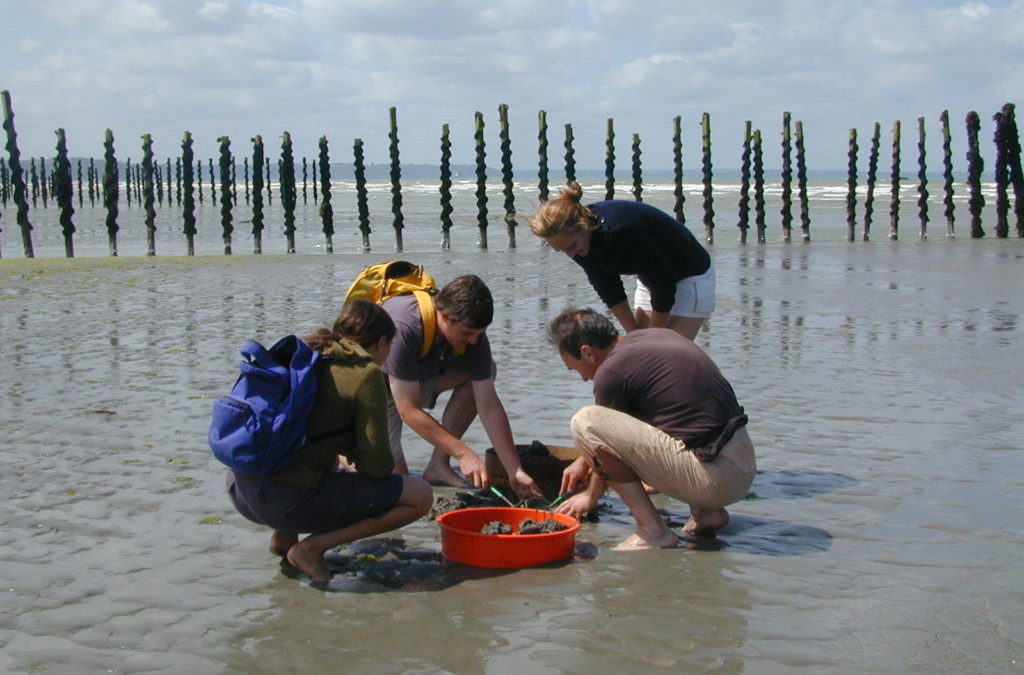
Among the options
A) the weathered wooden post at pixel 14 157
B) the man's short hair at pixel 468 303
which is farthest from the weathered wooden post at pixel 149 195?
the man's short hair at pixel 468 303

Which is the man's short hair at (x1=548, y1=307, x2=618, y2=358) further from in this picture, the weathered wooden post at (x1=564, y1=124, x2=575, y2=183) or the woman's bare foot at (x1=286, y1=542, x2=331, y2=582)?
the weathered wooden post at (x1=564, y1=124, x2=575, y2=183)

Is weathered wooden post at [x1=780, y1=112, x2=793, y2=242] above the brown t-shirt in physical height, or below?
above

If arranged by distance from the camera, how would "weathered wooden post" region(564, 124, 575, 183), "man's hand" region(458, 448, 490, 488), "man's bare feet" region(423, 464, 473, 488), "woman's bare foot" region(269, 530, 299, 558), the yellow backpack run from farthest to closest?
"weathered wooden post" region(564, 124, 575, 183)
"man's bare feet" region(423, 464, 473, 488)
the yellow backpack
"man's hand" region(458, 448, 490, 488)
"woman's bare foot" region(269, 530, 299, 558)

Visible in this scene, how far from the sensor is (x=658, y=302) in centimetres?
647

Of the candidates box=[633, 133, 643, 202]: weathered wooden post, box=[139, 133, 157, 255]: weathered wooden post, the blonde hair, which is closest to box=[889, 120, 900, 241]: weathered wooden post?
box=[633, 133, 643, 202]: weathered wooden post

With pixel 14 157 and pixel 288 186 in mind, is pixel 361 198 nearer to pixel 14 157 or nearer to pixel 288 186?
pixel 288 186

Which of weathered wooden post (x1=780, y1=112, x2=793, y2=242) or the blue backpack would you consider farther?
weathered wooden post (x1=780, y1=112, x2=793, y2=242)

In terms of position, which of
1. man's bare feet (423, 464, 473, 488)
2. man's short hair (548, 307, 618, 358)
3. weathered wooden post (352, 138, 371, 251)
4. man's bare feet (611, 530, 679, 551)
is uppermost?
weathered wooden post (352, 138, 371, 251)

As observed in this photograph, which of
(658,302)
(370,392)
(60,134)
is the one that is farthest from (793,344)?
(60,134)

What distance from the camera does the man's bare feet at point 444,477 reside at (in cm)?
673

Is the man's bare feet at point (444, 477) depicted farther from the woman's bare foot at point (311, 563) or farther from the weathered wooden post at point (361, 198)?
the weathered wooden post at point (361, 198)

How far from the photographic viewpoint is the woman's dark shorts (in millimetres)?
4730

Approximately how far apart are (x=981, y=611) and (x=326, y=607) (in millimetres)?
2544

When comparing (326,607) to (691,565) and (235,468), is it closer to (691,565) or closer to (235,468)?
(235,468)
